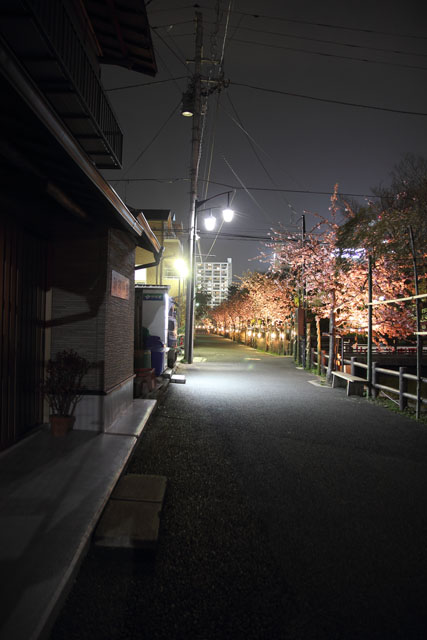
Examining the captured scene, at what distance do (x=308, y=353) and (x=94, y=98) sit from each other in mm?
14471

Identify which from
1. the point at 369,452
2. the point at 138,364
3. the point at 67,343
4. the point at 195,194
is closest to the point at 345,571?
the point at 369,452

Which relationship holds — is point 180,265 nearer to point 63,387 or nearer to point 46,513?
point 63,387

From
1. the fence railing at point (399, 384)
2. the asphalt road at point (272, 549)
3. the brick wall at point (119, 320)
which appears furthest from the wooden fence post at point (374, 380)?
the brick wall at point (119, 320)

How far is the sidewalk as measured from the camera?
2246 mm

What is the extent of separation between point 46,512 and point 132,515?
74 cm

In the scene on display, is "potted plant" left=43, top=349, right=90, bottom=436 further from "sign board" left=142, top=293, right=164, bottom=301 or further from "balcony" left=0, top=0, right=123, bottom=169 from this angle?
"sign board" left=142, top=293, right=164, bottom=301

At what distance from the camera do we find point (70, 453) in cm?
469

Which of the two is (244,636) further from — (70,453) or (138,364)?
(138,364)

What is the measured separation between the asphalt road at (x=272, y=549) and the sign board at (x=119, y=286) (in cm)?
251

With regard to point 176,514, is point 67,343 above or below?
above

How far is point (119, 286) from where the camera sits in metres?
6.62

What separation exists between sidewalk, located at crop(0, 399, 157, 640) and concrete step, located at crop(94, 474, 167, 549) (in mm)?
105

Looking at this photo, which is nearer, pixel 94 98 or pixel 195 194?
pixel 94 98

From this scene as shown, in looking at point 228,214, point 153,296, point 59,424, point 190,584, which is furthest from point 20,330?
Answer: point 228,214
